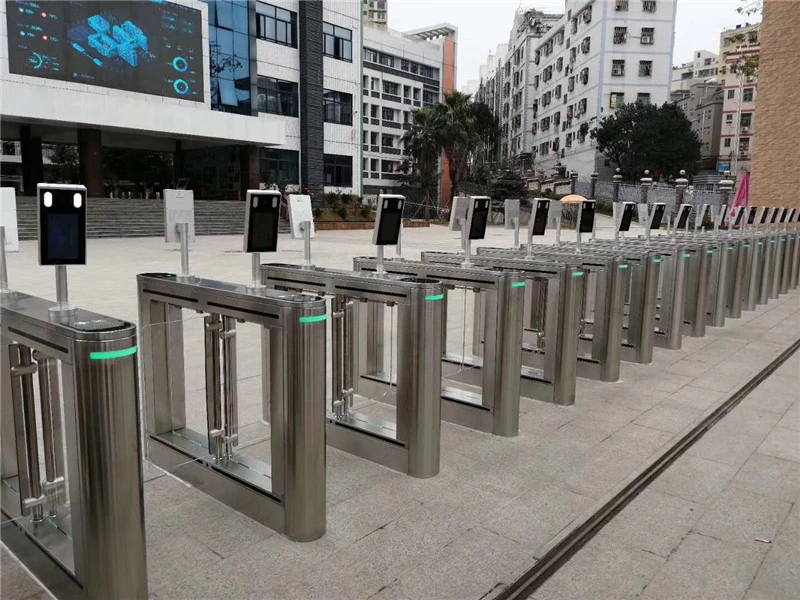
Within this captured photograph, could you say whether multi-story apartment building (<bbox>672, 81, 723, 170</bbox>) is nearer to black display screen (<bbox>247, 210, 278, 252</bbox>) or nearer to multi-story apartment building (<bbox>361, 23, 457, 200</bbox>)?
multi-story apartment building (<bbox>361, 23, 457, 200</bbox>)

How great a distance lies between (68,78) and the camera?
56.8 ft

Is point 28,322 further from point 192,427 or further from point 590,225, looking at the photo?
point 590,225

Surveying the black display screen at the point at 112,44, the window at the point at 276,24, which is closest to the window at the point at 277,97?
the window at the point at 276,24

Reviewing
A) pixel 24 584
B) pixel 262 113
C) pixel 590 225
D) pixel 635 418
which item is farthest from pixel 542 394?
pixel 262 113

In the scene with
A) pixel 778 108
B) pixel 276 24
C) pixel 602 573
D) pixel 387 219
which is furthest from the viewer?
pixel 276 24

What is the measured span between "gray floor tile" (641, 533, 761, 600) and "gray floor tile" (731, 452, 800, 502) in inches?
22.4

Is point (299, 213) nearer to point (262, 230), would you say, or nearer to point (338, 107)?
point (262, 230)

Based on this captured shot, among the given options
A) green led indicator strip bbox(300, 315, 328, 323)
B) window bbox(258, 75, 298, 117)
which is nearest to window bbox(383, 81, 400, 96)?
window bbox(258, 75, 298, 117)

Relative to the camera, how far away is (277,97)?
2481 cm

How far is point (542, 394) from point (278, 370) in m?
1.95

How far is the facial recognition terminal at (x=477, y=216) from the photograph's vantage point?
11.5ft

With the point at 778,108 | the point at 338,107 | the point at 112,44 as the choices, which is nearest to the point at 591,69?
the point at 338,107

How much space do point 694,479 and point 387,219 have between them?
1.77 metres

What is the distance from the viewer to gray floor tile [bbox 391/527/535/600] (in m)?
1.95
